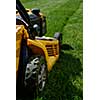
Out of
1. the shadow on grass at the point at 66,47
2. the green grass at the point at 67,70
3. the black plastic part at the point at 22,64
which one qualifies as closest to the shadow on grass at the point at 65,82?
the green grass at the point at 67,70

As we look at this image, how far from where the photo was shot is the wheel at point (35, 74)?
4.15 meters

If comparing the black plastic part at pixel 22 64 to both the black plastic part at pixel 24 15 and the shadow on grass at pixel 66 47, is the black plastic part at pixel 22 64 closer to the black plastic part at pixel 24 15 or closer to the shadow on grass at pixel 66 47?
the black plastic part at pixel 24 15

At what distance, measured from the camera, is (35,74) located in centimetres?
420

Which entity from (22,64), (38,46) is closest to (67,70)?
(38,46)

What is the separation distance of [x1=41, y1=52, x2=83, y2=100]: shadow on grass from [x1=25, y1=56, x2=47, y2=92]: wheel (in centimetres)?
18

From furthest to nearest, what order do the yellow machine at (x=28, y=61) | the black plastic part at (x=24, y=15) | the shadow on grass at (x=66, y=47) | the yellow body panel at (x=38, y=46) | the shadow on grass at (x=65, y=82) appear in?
the shadow on grass at (x=66, y=47), the shadow on grass at (x=65, y=82), the black plastic part at (x=24, y=15), the yellow machine at (x=28, y=61), the yellow body panel at (x=38, y=46)

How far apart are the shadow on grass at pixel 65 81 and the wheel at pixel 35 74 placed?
6.9 inches

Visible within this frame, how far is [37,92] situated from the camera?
4.39 meters

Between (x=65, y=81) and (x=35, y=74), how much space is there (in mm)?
1044
